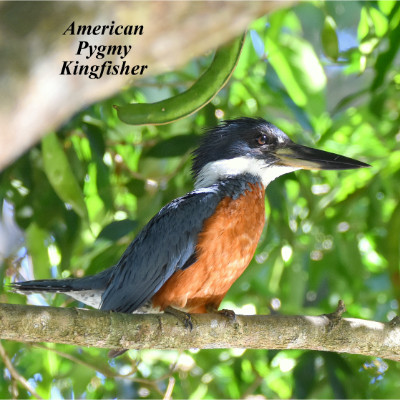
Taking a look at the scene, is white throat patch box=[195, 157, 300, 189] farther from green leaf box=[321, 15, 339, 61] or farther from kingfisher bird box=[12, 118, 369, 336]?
green leaf box=[321, 15, 339, 61]

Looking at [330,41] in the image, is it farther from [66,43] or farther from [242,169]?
[66,43]

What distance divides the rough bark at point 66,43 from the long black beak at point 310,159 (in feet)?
6.75

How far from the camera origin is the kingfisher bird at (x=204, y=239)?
108 inches

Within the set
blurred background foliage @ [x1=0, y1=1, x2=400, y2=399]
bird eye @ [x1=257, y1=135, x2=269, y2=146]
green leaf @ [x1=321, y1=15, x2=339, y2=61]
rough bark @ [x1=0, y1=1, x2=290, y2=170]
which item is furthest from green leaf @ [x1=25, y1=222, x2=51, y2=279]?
rough bark @ [x1=0, y1=1, x2=290, y2=170]

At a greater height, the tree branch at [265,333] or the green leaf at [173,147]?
the green leaf at [173,147]

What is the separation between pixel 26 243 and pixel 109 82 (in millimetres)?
2352

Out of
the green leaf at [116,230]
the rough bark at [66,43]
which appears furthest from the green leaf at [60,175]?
the rough bark at [66,43]

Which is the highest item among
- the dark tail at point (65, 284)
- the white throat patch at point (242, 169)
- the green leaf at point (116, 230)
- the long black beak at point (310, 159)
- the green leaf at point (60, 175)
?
the long black beak at point (310, 159)

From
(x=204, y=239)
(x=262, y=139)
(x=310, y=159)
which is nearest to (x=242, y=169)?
(x=262, y=139)

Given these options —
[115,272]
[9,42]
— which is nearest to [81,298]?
[115,272]

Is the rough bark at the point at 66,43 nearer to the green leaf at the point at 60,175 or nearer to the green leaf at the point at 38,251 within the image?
the green leaf at the point at 60,175

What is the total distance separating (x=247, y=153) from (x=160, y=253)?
0.75m

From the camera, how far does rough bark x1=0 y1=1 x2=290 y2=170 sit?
0.69 metres

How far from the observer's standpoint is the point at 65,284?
2.93 m
